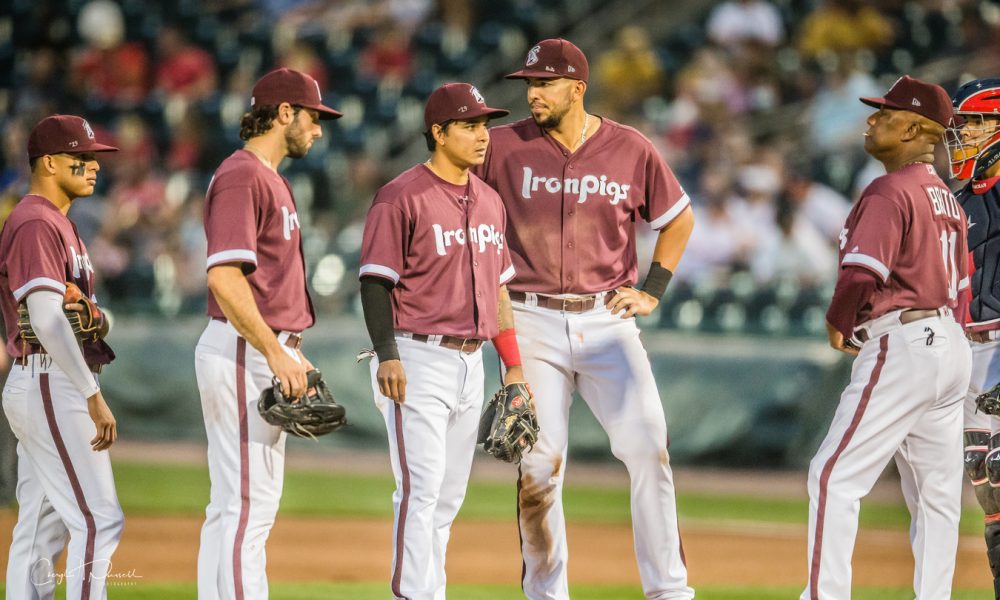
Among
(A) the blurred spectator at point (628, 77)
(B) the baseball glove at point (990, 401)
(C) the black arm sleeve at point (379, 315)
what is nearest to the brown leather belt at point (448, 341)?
(C) the black arm sleeve at point (379, 315)

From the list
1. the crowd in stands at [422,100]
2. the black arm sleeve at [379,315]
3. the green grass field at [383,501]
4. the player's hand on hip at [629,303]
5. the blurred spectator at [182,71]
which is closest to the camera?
the black arm sleeve at [379,315]

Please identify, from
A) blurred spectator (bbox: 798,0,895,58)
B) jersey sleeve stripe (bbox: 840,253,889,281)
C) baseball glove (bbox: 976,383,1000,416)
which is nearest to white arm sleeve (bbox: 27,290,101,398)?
jersey sleeve stripe (bbox: 840,253,889,281)

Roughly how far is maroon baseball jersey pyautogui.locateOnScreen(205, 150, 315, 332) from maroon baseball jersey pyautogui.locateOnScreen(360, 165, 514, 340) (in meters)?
0.27

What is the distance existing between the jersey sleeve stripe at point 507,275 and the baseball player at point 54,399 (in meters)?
1.48

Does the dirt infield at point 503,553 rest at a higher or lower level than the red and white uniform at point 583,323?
lower

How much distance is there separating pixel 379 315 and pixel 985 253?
98.1 inches

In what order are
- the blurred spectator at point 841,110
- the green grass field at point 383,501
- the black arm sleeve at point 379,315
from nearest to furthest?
the black arm sleeve at point 379,315, the green grass field at point 383,501, the blurred spectator at point 841,110

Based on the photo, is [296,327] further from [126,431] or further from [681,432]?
[126,431]

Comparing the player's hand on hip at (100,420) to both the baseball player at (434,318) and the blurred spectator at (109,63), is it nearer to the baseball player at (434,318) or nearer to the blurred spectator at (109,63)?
the baseball player at (434,318)

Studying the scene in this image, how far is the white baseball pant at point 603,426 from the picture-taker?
4707mm

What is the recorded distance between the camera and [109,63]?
13531 millimetres

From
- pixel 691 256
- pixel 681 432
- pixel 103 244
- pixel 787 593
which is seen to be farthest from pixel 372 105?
pixel 787 593

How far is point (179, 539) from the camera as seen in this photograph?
766cm

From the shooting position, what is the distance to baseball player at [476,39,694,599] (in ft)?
15.6
